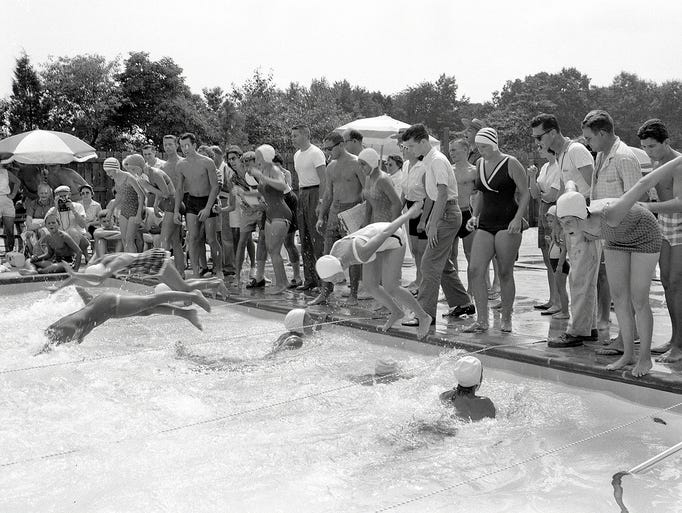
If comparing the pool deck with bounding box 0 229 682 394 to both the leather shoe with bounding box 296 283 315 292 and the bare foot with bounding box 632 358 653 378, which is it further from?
the leather shoe with bounding box 296 283 315 292

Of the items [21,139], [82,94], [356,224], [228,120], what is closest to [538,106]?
[228,120]

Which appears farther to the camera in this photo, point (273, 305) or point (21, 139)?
point (21, 139)

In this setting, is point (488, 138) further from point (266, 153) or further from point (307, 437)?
point (266, 153)

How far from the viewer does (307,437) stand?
199 inches

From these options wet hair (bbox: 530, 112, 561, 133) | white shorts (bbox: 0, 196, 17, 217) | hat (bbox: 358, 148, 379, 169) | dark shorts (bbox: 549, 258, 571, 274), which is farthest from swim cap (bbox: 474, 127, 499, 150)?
white shorts (bbox: 0, 196, 17, 217)

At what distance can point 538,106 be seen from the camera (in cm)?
8544

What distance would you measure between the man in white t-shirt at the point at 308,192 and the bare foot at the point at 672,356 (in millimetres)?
5156

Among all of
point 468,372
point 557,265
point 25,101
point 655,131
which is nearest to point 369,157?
point 557,265

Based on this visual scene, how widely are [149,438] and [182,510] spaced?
1.20 m

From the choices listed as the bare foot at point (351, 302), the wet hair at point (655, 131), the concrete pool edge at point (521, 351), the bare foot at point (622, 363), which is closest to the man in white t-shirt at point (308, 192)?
the bare foot at point (351, 302)

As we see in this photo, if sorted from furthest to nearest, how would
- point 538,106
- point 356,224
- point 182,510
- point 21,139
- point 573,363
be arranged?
point 538,106 < point 21,139 < point 356,224 < point 573,363 < point 182,510

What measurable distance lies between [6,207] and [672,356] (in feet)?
43.1

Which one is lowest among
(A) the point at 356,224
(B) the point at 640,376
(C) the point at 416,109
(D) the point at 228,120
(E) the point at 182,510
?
(E) the point at 182,510

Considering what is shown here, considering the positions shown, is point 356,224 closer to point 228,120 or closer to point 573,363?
point 573,363
